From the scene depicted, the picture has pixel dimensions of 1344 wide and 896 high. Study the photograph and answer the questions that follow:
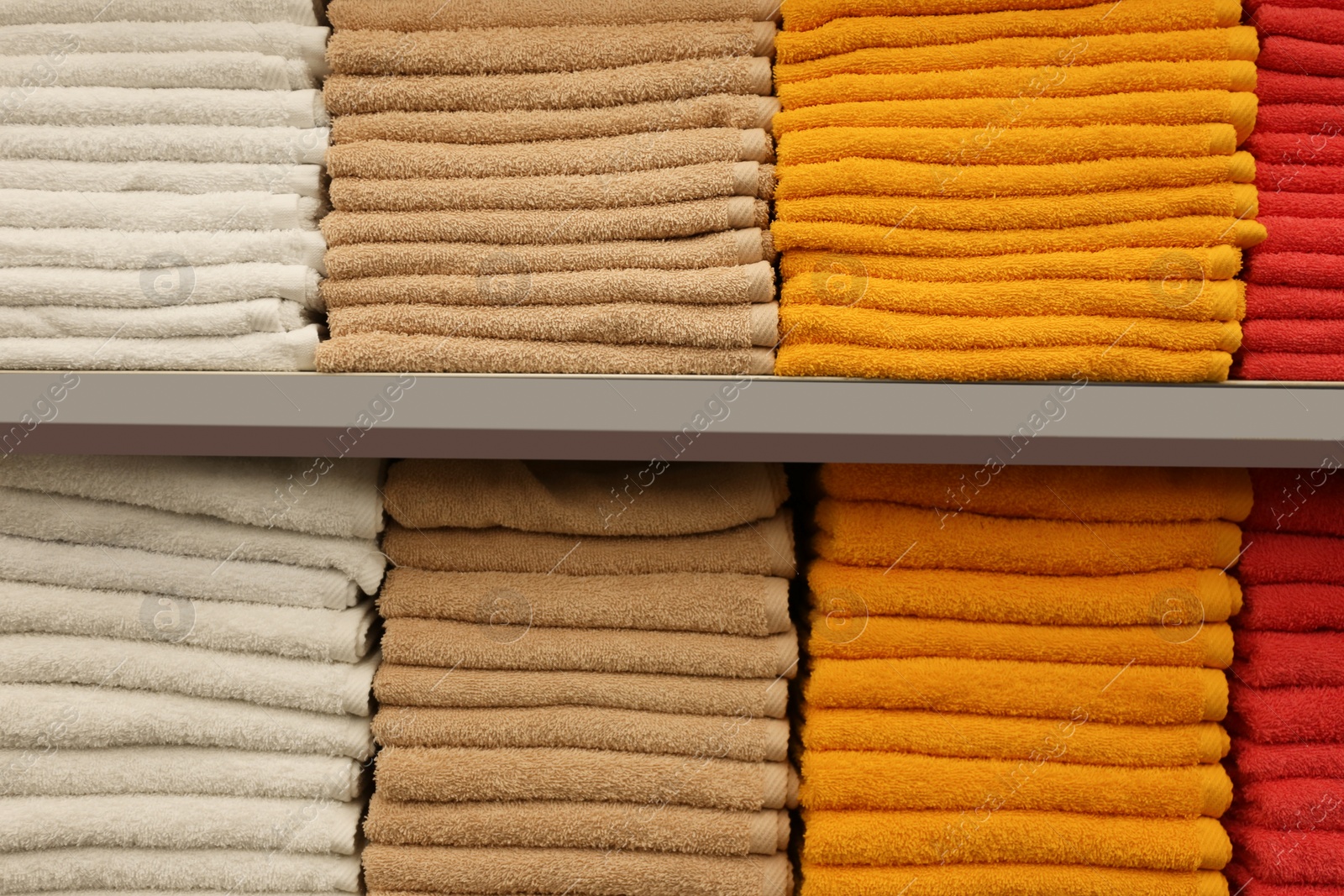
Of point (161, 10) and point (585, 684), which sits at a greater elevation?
point (161, 10)

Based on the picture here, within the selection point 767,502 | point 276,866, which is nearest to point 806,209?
point 767,502

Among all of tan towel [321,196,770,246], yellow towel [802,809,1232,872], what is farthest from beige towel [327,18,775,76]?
yellow towel [802,809,1232,872]

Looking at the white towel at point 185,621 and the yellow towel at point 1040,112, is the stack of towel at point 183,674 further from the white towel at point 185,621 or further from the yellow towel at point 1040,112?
the yellow towel at point 1040,112

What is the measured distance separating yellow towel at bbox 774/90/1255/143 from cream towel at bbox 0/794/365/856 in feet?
1.90

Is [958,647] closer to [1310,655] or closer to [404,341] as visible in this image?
[1310,655]

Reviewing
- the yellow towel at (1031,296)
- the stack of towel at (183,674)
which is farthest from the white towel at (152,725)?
the yellow towel at (1031,296)

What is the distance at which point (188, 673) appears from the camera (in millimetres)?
580

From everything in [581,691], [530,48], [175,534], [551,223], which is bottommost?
[581,691]

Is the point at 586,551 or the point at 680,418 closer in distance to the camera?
the point at 680,418

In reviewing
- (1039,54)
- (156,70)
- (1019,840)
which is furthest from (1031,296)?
(156,70)

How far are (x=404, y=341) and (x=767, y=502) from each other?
0.89ft

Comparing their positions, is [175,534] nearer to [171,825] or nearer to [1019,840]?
[171,825]

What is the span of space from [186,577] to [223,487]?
0.07 metres

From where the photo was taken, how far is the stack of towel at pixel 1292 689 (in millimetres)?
570
